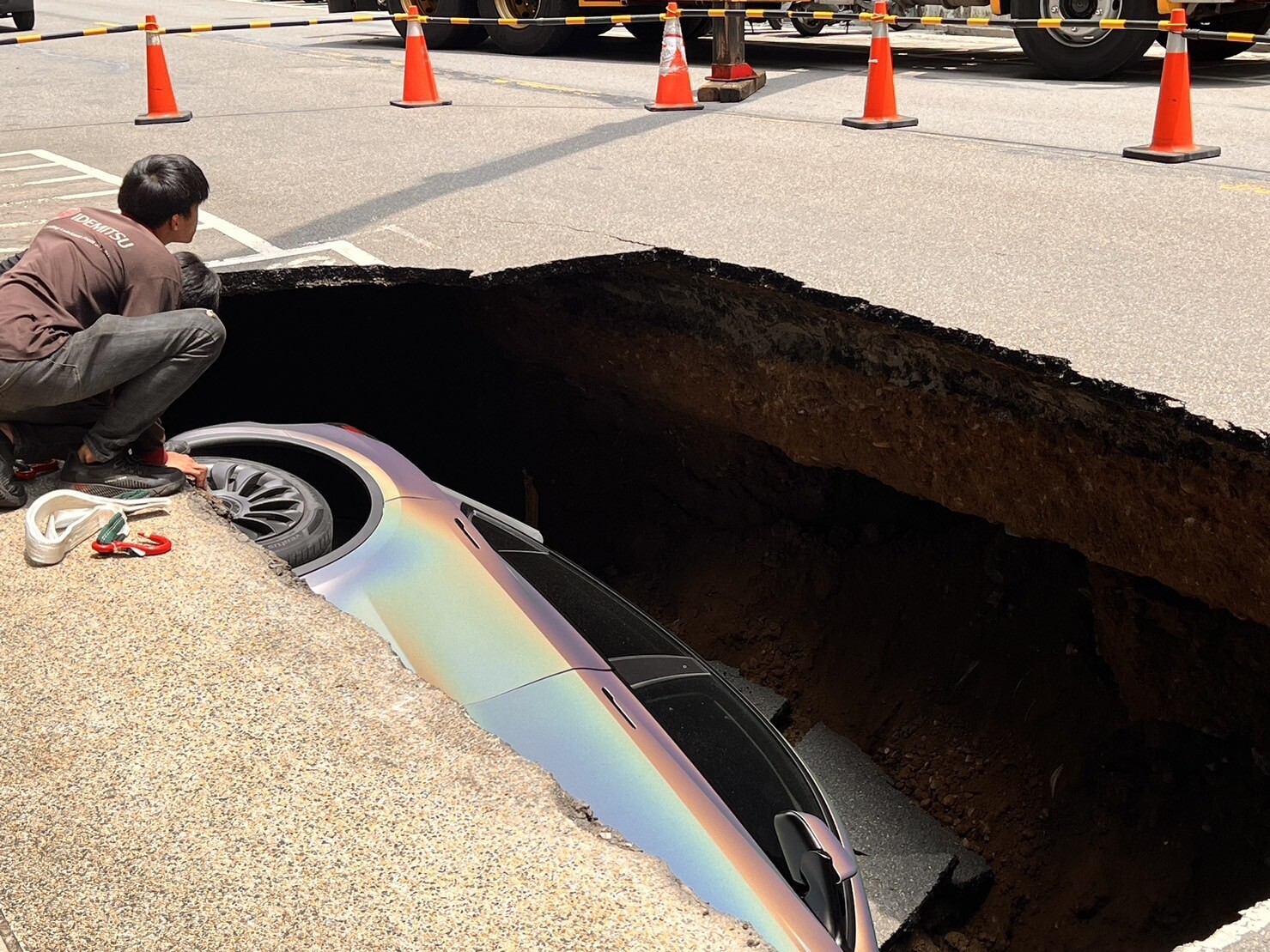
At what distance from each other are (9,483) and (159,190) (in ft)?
3.23

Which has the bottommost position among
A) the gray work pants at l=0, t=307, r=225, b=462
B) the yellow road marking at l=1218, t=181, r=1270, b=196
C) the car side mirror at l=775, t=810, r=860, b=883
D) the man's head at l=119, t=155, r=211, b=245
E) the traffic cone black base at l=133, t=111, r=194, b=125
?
the car side mirror at l=775, t=810, r=860, b=883

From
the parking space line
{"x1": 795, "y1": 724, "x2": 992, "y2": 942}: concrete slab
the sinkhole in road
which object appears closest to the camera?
the sinkhole in road

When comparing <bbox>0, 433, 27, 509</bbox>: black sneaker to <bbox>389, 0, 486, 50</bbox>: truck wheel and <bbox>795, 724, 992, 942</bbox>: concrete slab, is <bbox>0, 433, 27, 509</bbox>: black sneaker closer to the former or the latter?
<bbox>795, 724, 992, 942</bbox>: concrete slab

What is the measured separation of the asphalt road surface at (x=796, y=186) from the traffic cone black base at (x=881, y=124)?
0.47 ft

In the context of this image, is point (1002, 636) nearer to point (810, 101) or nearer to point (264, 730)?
point (264, 730)

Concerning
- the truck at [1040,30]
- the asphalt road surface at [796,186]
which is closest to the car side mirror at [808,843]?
the asphalt road surface at [796,186]

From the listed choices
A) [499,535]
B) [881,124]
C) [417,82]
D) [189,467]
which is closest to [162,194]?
[189,467]

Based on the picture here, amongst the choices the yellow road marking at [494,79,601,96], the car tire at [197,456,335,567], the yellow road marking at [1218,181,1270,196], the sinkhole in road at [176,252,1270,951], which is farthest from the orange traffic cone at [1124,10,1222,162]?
the car tire at [197,456,335,567]

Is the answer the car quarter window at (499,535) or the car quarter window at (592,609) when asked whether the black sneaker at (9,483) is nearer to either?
the car quarter window at (499,535)

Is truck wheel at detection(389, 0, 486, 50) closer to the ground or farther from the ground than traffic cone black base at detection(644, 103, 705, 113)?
farther from the ground

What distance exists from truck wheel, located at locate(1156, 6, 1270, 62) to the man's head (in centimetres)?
1077

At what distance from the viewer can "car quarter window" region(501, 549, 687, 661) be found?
3.81 metres

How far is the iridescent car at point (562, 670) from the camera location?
2.68 m

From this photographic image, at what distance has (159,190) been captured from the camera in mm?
3664
